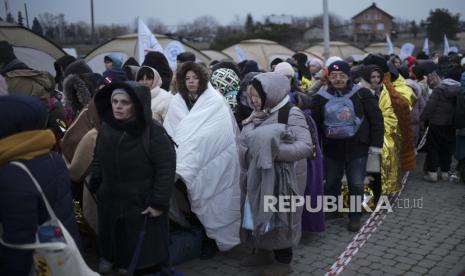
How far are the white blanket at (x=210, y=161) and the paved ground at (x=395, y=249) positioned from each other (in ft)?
1.17

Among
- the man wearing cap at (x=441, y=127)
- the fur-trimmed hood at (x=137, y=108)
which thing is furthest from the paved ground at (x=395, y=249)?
the fur-trimmed hood at (x=137, y=108)

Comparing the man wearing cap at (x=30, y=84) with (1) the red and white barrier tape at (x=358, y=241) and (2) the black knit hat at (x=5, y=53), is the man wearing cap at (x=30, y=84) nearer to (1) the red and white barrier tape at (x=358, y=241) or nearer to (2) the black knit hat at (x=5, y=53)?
(2) the black knit hat at (x=5, y=53)

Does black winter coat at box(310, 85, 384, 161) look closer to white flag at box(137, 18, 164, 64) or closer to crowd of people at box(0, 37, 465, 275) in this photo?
crowd of people at box(0, 37, 465, 275)

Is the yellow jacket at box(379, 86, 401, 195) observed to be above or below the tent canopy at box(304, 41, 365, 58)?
below

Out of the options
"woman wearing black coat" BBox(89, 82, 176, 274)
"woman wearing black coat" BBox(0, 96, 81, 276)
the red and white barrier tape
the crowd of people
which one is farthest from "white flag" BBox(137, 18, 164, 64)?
"woman wearing black coat" BBox(0, 96, 81, 276)

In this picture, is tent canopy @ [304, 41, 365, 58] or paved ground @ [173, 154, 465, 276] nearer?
paved ground @ [173, 154, 465, 276]

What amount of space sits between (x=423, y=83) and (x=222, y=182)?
5779 millimetres

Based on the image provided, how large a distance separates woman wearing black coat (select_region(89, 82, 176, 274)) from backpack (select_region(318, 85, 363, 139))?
2289 mm

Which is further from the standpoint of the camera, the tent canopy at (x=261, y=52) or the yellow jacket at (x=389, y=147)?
the tent canopy at (x=261, y=52)

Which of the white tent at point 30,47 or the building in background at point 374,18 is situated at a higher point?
the building in background at point 374,18

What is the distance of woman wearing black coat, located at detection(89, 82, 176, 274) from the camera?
132 inches

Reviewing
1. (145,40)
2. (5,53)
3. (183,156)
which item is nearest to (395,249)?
(183,156)

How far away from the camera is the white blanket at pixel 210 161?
13.5ft

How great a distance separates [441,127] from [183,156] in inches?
187
